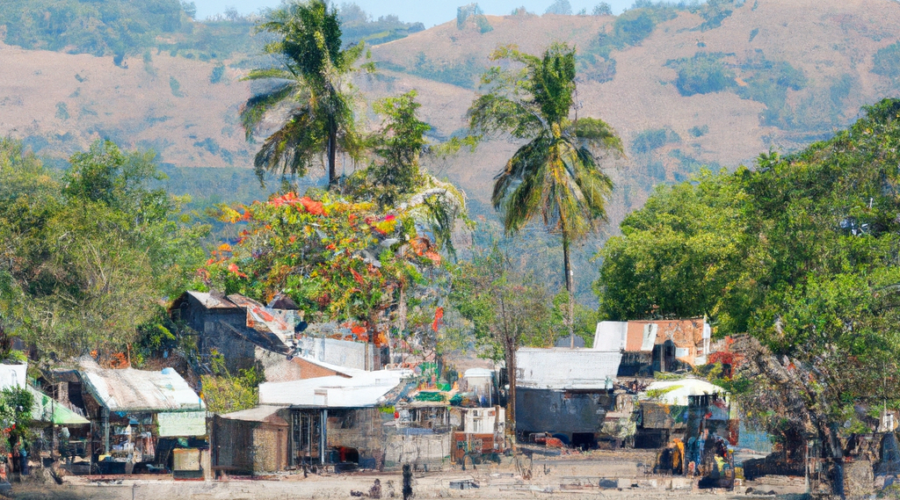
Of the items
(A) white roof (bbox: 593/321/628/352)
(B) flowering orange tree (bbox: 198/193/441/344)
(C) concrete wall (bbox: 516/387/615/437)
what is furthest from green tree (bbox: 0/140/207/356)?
(A) white roof (bbox: 593/321/628/352)

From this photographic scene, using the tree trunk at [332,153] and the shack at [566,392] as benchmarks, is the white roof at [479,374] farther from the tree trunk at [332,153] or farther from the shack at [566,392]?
the tree trunk at [332,153]

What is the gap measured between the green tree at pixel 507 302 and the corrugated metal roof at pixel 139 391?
8.04 metres

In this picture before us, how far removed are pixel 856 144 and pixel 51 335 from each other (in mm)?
20827

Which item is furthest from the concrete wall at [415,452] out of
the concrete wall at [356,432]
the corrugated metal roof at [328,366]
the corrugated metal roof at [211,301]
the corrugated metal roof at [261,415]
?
the corrugated metal roof at [211,301]

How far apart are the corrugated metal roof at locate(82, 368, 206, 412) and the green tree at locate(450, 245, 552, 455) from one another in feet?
26.4

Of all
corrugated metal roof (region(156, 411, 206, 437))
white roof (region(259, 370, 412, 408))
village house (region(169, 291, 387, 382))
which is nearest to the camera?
white roof (region(259, 370, 412, 408))

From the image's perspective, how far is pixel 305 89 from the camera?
37.4m

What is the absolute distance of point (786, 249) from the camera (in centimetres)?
2477

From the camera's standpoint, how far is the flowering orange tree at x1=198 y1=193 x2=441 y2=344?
31406 millimetres

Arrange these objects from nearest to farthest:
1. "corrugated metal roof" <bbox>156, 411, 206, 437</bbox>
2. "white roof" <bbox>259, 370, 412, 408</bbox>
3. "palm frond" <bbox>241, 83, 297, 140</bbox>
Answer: "white roof" <bbox>259, 370, 412, 408</bbox>
"corrugated metal roof" <bbox>156, 411, 206, 437</bbox>
"palm frond" <bbox>241, 83, 297, 140</bbox>

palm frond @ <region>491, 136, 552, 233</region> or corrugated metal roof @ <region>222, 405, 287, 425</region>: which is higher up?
palm frond @ <region>491, 136, 552, 233</region>

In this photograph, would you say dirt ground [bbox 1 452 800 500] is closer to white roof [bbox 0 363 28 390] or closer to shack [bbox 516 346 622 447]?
white roof [bbox 0 363 28 390]

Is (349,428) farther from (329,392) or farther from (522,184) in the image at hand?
(522,184)

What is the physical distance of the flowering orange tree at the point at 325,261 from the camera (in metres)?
31.4
